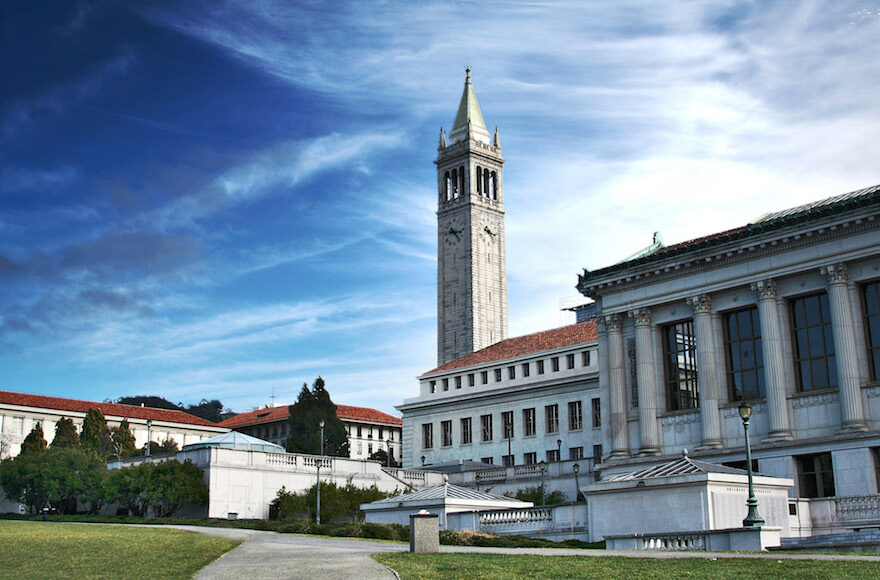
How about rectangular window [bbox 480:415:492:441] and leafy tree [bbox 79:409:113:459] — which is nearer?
rectangular window [bbox 480:415:492:441]

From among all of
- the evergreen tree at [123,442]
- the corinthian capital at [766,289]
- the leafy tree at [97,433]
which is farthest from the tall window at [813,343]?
the leafy tree at [97,433]

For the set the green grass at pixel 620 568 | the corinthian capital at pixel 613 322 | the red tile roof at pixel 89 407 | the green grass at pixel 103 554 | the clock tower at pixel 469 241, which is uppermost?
the clock tower at pixel 469 241

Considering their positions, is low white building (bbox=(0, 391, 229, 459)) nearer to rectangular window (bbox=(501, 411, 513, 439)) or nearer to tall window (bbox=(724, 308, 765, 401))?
rectangular window (bbox=(501, 411, 513, 439))

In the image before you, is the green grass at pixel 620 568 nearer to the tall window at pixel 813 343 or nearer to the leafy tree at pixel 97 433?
the tall window at pixel 813 343

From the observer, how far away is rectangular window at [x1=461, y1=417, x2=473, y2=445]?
302 feet

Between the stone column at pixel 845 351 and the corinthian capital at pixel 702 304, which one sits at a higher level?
the corinthian capital at pixel 702 304

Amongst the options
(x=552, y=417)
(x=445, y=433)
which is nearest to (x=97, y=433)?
(x=445, y=433)

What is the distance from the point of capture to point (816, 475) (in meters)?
47.6

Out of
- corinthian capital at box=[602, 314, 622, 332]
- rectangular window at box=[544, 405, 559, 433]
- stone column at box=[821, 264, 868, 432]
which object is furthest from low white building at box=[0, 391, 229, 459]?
stone column at box=[821, 264, 868, 432]

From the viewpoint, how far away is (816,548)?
97.0 feet

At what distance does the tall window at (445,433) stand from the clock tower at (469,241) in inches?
1191

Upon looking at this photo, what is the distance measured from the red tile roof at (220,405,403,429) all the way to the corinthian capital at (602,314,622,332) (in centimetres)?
8320

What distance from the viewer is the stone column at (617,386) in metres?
56.9

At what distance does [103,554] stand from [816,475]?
3594cm
